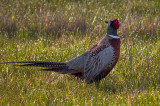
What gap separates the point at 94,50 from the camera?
4.85 meters

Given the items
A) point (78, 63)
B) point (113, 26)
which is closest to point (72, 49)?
point (78, 63)

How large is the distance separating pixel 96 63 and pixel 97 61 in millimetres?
33

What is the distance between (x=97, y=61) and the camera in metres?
4.78

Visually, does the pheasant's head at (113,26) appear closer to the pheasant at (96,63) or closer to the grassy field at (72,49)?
the pheasant at (96,63)

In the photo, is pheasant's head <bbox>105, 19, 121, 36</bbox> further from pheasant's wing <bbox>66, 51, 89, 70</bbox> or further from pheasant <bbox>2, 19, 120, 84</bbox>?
pheasant's wing <bbox>66, 51, 89, 70</bbox>

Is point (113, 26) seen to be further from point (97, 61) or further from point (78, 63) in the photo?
point (78, 63)

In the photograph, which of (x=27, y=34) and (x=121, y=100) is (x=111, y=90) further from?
(x=27, y=34)

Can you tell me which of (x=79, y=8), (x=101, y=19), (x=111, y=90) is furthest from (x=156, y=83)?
(x=79, y=8)

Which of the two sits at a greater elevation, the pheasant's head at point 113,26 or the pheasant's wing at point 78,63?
the pheasant's head at point 113,26

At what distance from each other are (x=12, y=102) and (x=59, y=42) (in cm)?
263

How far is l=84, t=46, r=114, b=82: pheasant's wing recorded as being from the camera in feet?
15.5

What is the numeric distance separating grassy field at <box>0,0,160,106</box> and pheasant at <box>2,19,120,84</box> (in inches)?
5.8

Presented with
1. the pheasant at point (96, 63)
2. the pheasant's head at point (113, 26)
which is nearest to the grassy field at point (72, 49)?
the pheasant at point (96, 63)

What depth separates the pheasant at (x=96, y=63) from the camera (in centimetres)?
473
